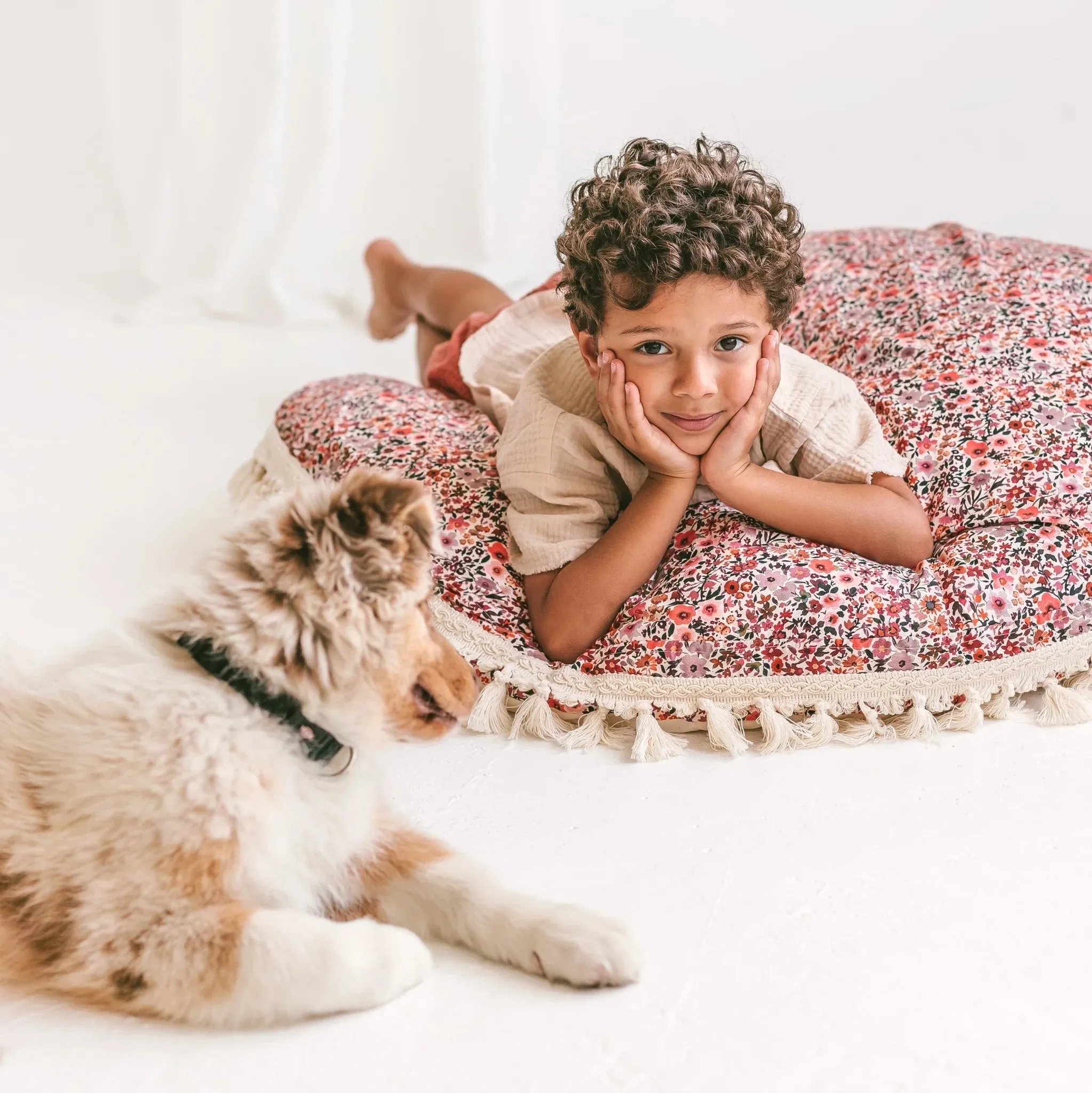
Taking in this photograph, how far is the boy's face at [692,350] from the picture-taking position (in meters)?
2.03

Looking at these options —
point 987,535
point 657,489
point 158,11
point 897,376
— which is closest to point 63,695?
point 657,489

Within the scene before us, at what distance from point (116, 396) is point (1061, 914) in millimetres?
2991

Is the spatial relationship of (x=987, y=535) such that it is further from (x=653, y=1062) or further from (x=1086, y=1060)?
(x=653, y=1062)

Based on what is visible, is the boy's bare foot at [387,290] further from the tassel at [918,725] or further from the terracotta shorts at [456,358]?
the tassel at [918,725]

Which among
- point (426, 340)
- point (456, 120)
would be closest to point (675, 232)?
point (426, 340)

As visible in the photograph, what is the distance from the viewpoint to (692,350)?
205cm

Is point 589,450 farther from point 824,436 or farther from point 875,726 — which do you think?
point 875,726

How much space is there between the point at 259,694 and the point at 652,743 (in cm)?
78

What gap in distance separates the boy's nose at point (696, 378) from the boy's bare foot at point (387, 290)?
73.5 inches

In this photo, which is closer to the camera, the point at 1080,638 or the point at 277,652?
the point at 277,652

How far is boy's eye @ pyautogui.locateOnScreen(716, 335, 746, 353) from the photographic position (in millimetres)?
2080

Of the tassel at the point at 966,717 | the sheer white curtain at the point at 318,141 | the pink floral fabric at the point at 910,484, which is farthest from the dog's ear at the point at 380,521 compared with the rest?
the sheer white curtain at the point at 318,141

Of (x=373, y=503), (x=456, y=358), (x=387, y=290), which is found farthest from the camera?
(x=387, y=290)

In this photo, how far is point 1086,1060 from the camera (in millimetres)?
1350
